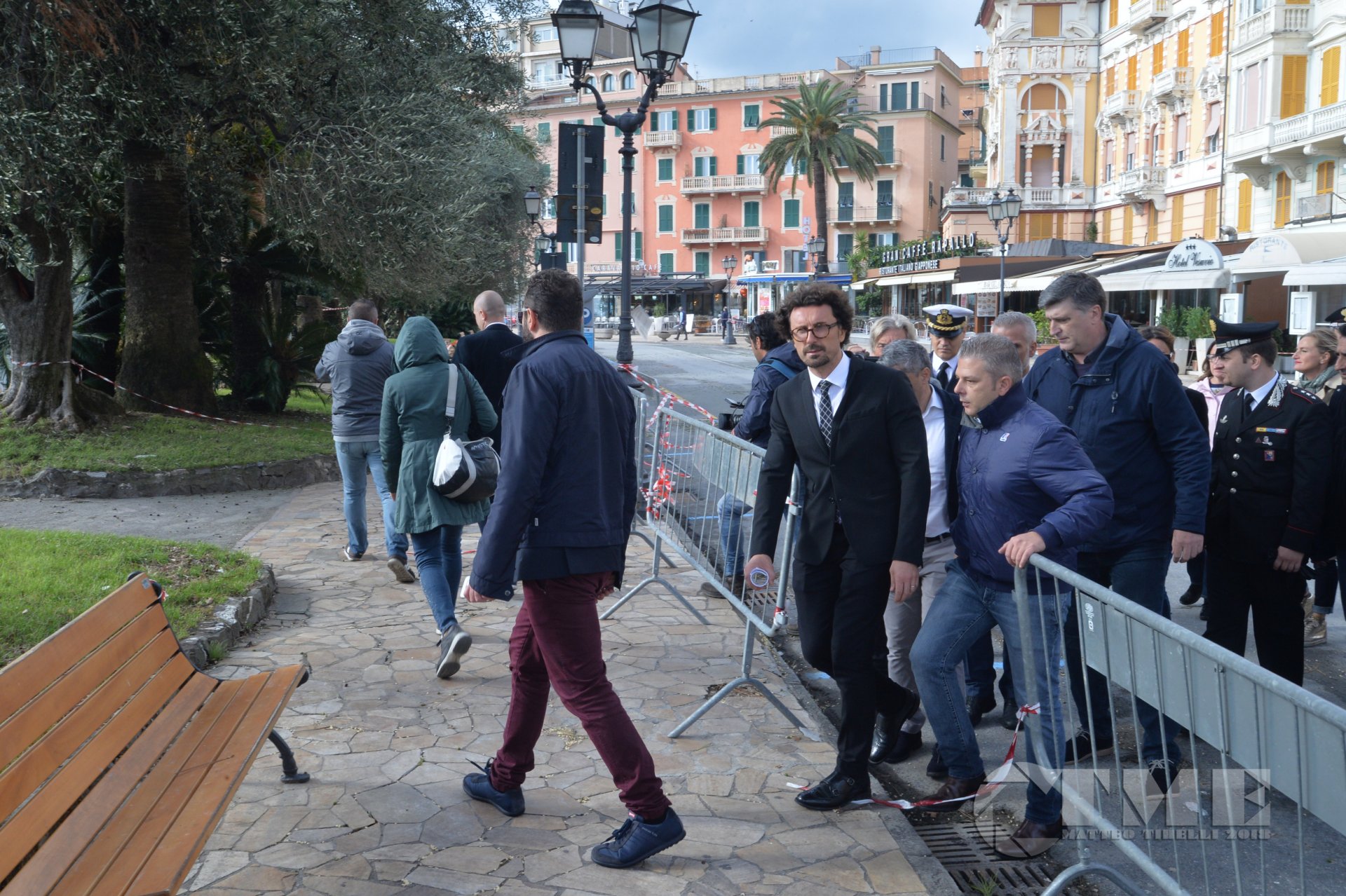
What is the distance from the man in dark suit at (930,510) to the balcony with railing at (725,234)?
68.2 m

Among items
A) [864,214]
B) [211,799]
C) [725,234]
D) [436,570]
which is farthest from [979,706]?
[725,234]

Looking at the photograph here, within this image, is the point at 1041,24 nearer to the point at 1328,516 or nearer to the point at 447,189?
the point at 447,189

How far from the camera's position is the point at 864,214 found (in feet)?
230

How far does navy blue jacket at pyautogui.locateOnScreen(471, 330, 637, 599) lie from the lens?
3691mm

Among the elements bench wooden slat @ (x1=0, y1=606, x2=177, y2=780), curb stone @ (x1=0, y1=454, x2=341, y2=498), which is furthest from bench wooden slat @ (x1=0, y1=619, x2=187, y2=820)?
curb stone @ (x1=0, y1=454, x2=341, y2=498)

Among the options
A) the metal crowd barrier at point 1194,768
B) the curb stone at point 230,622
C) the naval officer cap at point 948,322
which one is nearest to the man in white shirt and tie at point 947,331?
the naval officer cap at point 948,322

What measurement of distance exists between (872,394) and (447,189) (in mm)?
10515

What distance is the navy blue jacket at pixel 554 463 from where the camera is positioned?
3.69 m

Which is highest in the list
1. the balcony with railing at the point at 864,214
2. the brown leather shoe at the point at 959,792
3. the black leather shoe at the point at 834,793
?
the balcony with railing at the point at 864,214

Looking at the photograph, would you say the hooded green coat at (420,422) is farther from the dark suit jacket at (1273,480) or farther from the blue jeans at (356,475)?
the dark suit jacket at (1273,480)

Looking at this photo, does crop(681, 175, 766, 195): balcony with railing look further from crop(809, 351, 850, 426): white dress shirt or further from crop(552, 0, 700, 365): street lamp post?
crop(809, 351, 850, 426): white dress shirt

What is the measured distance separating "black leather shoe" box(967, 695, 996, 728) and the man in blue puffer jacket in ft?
3.45

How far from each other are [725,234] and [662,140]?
7.09 metres

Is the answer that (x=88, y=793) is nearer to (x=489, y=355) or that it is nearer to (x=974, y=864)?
(x=974, y=864)
